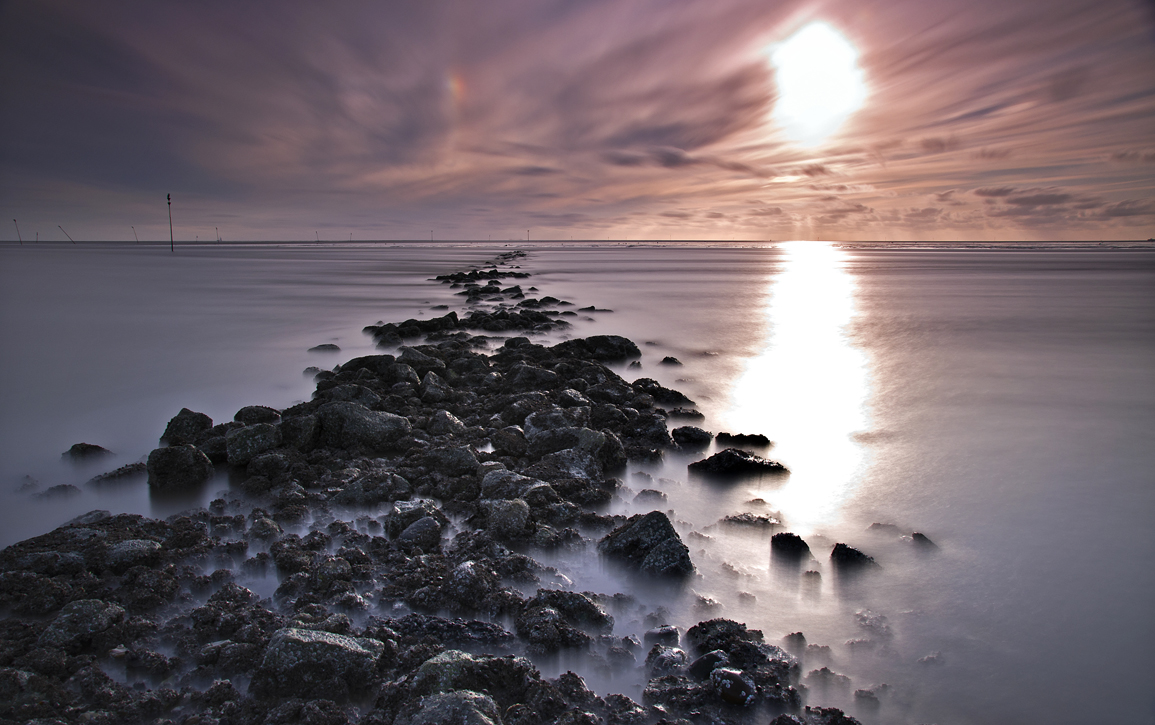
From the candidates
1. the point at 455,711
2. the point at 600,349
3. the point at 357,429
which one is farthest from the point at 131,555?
the point at 600,349

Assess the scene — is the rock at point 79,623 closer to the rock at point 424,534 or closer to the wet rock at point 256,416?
the rock at point 424,534

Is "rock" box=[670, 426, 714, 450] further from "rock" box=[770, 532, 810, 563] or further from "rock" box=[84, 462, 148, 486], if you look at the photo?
"rock" box=[84, 462, 148, 486]

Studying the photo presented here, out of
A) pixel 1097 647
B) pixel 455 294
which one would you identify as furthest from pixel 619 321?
pixel 1097 647

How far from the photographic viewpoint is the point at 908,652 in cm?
280

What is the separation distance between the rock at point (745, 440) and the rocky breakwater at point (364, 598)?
2.76 ft

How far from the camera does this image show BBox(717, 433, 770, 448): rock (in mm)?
5777

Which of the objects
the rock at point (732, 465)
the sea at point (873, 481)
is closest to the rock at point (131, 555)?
the sea at point (873, 481)

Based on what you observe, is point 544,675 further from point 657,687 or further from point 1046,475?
point 1046,475

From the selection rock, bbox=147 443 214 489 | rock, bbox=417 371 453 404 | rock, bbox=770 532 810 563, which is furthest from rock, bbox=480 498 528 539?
rock, bbox=417 371 453 404

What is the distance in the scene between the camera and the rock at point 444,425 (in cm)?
559

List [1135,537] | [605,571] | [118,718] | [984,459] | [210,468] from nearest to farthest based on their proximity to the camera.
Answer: [118,718]
[605,571]
[1135,537]
[210,468]
[984,459]

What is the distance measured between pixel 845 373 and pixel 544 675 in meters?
8.45

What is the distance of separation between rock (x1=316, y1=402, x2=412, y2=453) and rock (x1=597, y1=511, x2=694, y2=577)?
8.25ft

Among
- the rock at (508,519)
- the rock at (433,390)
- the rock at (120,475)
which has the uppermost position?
the rock at (433,390)
